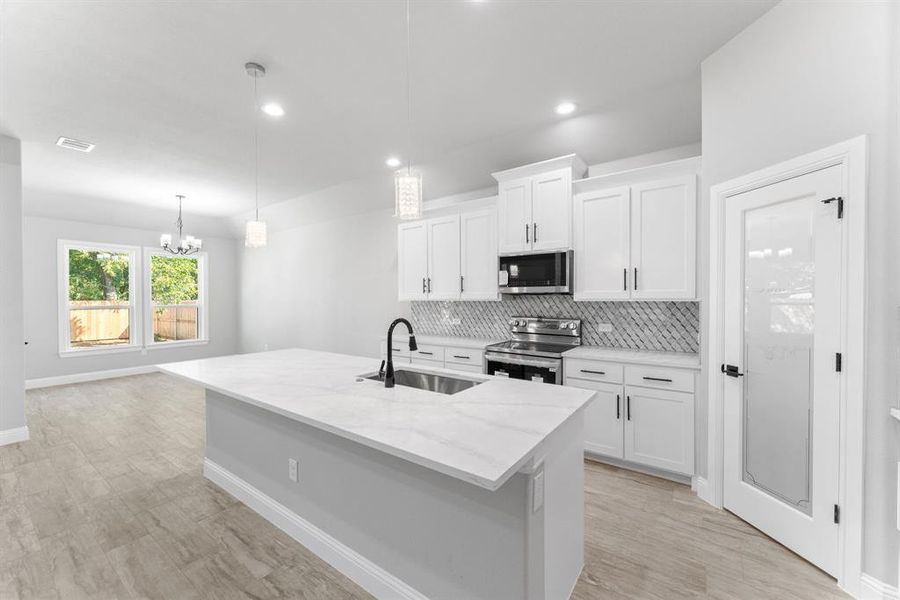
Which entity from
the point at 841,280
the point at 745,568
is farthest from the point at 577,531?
the point at 841,280

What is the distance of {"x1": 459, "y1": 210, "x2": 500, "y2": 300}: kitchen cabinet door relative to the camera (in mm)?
4051

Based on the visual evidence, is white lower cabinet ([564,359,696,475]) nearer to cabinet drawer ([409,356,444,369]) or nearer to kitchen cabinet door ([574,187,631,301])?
kitchen cabinet door ([574,187,631,301])

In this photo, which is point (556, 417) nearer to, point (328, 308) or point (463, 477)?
point (463, 477)

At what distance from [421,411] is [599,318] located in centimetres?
258

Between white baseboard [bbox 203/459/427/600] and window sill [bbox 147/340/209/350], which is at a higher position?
window sill [bbox 147/340/209/350]

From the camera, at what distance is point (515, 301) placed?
13.8 ft

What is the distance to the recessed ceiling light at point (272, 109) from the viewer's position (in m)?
2.97

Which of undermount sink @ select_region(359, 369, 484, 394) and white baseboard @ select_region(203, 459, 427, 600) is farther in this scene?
undermount sink @ select_region(359, 369, 484, 394)

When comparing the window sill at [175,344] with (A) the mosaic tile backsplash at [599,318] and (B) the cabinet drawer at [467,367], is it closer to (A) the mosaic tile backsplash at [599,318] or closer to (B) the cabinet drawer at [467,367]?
(A) the mosaic tile backsplash at [599,318]

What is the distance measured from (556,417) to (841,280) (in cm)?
154

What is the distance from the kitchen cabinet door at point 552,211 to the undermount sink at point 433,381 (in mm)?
1776

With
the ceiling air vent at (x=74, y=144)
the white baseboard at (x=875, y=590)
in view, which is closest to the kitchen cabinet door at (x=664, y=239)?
the white baseboard at (x=875, y=590)

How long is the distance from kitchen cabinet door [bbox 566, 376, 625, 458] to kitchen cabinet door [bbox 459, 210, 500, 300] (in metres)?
1.41

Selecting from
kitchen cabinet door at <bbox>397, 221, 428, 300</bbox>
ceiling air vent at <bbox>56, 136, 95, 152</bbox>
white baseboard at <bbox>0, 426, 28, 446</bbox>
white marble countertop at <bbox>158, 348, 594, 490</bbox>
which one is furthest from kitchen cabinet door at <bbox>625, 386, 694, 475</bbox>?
white baseboard at <bbox>0, 426, 28, 446</bbox>
